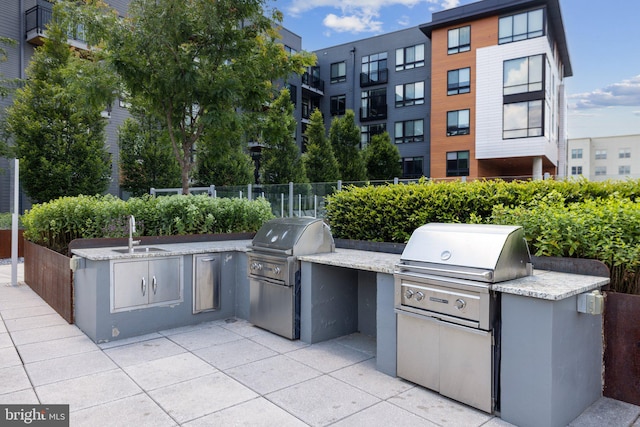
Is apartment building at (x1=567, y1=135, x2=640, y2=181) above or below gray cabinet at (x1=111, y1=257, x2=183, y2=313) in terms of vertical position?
above

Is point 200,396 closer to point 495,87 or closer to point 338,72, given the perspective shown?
point 495,87

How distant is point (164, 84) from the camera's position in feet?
24.0

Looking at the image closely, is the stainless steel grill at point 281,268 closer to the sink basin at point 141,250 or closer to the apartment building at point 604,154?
the sink basin at point 141,250

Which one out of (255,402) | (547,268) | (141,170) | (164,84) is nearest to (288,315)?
(255,402)

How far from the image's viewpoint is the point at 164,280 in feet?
16.7

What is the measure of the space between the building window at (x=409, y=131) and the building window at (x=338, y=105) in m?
4.78

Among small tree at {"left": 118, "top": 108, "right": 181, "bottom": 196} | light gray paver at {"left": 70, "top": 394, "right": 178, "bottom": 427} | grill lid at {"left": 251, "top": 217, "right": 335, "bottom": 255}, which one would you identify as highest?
small tree at {"left": 118, "top": 108, "right": 181, "bottom": 196}

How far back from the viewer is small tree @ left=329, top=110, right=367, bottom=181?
2209 cm

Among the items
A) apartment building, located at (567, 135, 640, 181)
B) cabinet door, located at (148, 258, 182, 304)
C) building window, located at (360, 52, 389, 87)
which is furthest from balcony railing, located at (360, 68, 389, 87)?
apartment building, located at (567, 135, 640, 181)

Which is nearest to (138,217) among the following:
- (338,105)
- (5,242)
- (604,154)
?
(5,242)

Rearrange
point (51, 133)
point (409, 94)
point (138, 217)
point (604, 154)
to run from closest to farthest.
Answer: point (138, 217), point (51, 133), point (409, 94), point (604, 154)

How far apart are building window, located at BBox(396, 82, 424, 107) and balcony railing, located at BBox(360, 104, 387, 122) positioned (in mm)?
1115

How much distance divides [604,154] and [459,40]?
77256 millimetres

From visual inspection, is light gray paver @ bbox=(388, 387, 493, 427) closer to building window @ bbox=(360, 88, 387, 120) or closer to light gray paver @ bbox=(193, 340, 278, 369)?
light gray paver @ bbox=(193, 340, 278, 369)
